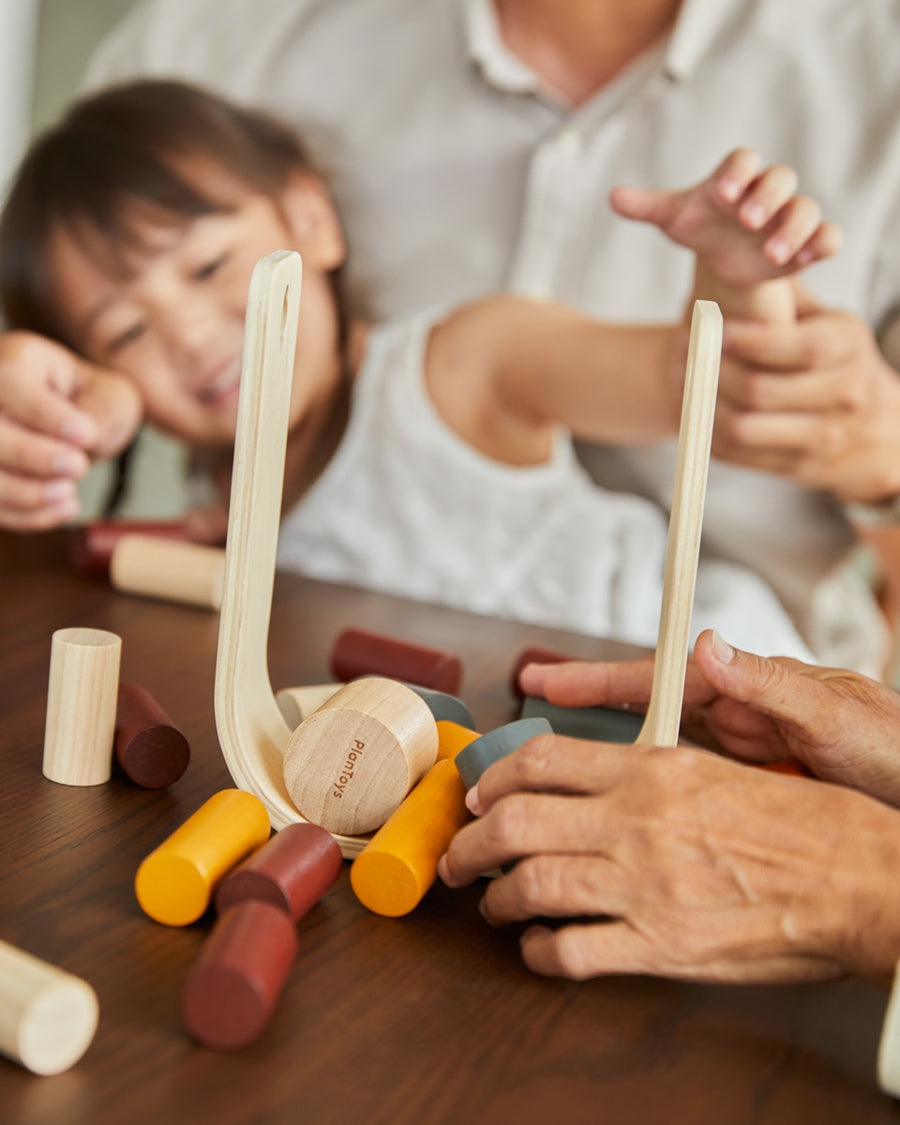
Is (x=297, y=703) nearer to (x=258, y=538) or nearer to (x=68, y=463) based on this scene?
(x=258, y=538)

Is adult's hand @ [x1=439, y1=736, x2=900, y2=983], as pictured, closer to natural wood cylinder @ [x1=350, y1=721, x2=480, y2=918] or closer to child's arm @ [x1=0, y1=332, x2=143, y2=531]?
natural wood cylinder @ [x1=350, y1=721, x2=480, y2=918]

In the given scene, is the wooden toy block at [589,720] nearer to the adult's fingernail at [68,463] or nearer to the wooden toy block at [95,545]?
the wooden toy block at [95,545]

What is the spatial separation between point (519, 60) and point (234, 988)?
1.82m

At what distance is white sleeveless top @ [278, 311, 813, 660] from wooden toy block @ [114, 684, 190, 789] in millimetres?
1101

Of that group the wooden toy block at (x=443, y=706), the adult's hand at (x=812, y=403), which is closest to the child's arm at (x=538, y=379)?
the adult's hand at (x=812, y=403)

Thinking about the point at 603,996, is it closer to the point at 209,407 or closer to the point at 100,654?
the point at 100,654

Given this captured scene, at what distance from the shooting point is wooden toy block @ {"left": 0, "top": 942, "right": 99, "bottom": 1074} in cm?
52

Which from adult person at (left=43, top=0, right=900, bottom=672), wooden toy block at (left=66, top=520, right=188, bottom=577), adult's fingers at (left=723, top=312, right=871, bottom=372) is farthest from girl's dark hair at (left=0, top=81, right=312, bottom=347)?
adult's fingers at (left=723, top=312, right=871, bottom=372)

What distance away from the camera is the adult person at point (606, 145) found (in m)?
1.78

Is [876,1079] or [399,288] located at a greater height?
[399,288]

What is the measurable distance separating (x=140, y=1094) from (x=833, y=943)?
40 cm

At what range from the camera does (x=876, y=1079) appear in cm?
62

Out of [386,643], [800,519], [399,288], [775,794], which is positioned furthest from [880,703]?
[399,288]

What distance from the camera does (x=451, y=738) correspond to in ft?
2.85
